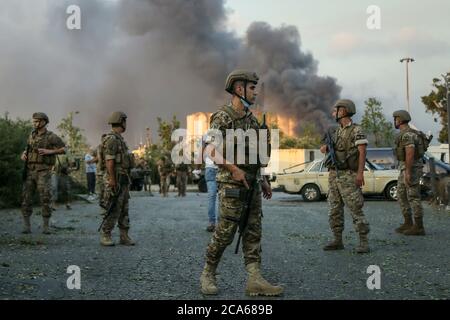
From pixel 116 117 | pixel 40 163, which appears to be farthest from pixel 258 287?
pixel 40 163

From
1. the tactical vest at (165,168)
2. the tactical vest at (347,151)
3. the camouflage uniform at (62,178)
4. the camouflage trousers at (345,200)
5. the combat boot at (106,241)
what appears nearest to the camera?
the camouflage trousers at (345,200)

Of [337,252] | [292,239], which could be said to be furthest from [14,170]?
[337,252]

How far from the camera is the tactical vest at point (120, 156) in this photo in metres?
7.46

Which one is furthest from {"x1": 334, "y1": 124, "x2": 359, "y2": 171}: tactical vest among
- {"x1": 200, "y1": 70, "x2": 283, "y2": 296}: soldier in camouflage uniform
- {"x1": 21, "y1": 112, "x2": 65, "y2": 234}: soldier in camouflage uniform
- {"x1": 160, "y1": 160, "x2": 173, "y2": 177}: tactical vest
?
{"x1": 160, "y1": 160, "x2": 173, "y2": 177}: tactical vest

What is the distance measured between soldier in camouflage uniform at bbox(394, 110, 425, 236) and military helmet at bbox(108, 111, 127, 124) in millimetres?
4059

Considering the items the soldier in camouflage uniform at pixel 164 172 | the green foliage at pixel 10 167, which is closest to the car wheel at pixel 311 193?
the soldier in camouflage uniform at pixel 164 172

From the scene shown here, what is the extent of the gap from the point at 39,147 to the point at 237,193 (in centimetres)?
504

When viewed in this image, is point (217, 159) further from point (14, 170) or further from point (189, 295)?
point (14, 170)

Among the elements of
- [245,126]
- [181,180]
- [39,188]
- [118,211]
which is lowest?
[118,211]

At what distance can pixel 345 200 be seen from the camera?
6.81 metres

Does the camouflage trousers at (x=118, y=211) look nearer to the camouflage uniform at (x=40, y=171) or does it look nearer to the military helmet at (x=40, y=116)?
the camouflage uniform at (x=40, y=171)

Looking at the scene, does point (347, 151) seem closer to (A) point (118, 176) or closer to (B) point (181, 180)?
(A) point (118, 176)

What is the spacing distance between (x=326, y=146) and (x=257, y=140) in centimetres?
280

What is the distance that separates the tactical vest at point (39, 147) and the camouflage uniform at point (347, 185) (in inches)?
167
